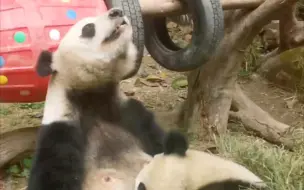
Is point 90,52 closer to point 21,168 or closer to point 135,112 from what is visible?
point 135,112

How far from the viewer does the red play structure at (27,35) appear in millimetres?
2613

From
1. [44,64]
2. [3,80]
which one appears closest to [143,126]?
[44,64]

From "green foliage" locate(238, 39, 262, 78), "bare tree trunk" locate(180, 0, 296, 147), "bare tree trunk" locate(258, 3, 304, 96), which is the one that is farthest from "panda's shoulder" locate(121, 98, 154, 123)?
"green foliage" locate(238, 39, 262, 78)

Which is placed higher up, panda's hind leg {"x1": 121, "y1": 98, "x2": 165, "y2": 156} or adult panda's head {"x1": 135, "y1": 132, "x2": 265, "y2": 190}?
panda's hind leg {"x1": 121, "y1": 98, "x2": 165, "y2": 156}

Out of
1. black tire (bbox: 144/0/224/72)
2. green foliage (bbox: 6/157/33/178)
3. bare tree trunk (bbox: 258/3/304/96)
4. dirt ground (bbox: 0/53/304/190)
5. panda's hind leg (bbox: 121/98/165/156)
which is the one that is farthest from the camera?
bare tree trunk (bbox: 258/3/304/96)

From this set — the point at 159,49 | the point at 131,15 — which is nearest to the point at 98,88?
the point at 131,15

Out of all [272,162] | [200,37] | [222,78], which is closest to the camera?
[272,162]

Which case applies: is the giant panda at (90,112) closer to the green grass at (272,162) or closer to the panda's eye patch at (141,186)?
the panda's eye patch at (141,186)

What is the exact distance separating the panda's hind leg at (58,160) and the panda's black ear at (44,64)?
0.23 meters

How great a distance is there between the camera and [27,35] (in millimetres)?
2631

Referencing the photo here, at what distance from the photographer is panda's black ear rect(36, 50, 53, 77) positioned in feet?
8.36

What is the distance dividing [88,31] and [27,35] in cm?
30

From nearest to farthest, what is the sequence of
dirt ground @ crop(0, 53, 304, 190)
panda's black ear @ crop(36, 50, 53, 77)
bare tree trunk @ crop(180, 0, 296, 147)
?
1. panda's black ear @ crop(36, 50, 53, 77)
2. bare tree trunk @ crop(180, 0, 296, 147)
3. dirt ground @ crop(0, 53, 304, 190)

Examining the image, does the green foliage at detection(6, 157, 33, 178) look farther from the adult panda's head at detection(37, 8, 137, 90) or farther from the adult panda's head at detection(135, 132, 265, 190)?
the adult panda's head at detection(135, 132, 265, 190)
